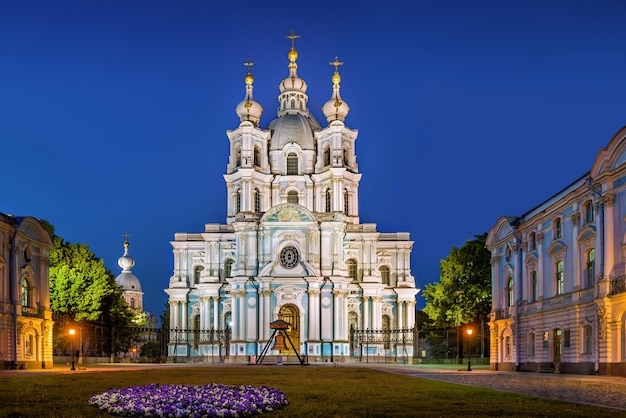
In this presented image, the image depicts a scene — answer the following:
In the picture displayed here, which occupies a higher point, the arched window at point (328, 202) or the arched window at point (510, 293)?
the arched window at point (328, 202)

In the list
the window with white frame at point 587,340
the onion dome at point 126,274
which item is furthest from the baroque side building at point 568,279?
the onion dome at point 126,274

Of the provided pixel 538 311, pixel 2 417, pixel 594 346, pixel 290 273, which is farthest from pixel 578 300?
pixel 290 273

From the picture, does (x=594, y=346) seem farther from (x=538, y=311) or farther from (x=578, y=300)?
(x=538, y=311)

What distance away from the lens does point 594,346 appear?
34438mm

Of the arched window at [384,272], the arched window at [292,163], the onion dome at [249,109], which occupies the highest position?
the onion dome at [249,109]

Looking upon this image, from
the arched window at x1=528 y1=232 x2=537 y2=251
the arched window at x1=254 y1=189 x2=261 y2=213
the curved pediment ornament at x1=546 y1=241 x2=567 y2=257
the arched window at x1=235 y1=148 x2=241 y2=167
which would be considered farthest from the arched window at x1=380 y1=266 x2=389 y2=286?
the curved pediment ornament at x1=546 y1=241 x2=567 y2=257

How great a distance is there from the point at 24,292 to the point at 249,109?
4643 centimetres

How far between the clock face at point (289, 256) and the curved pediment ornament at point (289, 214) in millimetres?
2862

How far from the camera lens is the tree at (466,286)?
204ft

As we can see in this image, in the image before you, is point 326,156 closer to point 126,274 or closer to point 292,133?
point 292,133

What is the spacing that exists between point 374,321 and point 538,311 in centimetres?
3950

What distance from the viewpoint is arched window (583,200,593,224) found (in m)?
36.3

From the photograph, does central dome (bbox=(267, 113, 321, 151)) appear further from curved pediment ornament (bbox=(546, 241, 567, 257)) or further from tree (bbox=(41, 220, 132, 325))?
curved pediment ornament (bbox=(546, 241, 567, 257))

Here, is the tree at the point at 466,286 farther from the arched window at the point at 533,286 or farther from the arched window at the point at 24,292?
the arched window at the point at 24,292
